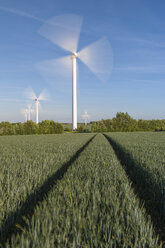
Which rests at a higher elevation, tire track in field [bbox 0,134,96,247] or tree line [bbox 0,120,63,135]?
tree line [bbox 0,120,63,135]

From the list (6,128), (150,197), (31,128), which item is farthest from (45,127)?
(150,197)

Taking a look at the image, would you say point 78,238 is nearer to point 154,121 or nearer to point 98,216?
point 98,216

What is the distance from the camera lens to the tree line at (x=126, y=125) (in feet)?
298

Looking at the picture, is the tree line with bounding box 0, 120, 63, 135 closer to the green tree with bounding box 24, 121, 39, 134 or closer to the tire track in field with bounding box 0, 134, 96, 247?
the green tree with bounding box 24, 121, 39, 134

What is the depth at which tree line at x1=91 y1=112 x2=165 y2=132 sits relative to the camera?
9094 centimetres

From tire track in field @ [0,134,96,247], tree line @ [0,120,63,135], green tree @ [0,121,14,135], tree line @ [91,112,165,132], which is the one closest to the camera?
tire track in field @ [0,134,96,247]

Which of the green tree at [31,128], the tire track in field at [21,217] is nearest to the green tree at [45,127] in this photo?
the green tree at [31,128]

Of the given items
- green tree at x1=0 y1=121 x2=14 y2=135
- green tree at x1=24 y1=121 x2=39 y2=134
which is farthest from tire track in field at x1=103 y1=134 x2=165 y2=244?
green tree at x1=0 y1=121 x2=14 y2=135

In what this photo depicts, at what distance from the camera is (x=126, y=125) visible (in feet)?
309

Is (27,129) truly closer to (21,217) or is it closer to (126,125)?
(126,125)

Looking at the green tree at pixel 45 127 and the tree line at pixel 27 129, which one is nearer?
the tree line at pixel 27 129

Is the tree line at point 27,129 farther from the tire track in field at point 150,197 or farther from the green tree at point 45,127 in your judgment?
the tire track in field at point 150,197

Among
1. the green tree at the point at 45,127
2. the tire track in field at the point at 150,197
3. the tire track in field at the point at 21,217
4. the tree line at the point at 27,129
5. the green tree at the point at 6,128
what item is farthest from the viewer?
the green tree at the point at 45,127

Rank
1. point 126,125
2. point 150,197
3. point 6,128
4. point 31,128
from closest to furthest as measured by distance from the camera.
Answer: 1. point 150,197
2. point 6,128
3. point 31,128
4. point 126,125
